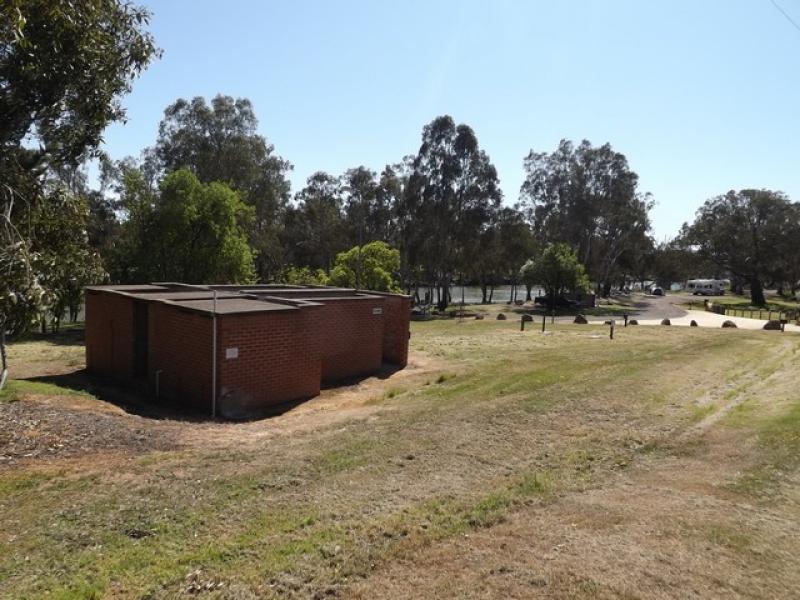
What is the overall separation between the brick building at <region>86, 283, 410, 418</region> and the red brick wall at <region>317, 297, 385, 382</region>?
32 mm

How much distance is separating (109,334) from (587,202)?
56743 millimetres

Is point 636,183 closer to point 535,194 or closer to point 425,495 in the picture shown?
point 535,194

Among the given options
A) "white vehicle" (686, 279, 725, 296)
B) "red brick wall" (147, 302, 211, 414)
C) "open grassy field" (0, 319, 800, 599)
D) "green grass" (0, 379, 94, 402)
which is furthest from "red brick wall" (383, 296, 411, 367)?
"white vehicle" (686, 279, 725, 296)

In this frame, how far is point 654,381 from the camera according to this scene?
1327cm

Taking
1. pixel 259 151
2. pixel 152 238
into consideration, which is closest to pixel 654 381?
pixel 152 238

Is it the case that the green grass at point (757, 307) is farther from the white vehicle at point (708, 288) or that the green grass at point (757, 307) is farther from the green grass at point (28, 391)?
the green grass at point (28, 391)

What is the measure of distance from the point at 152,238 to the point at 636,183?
53550mm

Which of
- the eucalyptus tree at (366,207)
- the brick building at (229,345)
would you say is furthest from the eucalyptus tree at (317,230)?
the brick building at (229,345)

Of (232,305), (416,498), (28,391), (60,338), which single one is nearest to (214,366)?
(232,305)

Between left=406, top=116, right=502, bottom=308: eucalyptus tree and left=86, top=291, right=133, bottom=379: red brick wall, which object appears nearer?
left=86, top=291, right=133, bottom=379: red brick wall

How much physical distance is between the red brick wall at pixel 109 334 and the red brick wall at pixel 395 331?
328 inches

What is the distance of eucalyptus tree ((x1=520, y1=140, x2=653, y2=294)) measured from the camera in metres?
63.7

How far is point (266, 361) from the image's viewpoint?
45.3 feet

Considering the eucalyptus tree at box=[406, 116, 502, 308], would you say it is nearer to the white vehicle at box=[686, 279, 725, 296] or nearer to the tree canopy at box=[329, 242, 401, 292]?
the tree canopy at box=[329, 242, 401, 292]
